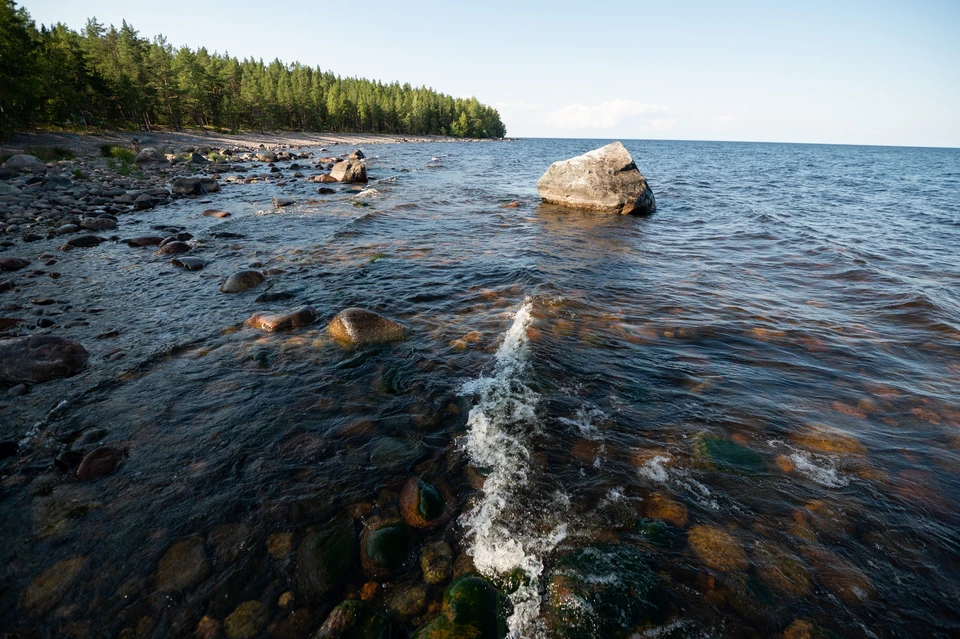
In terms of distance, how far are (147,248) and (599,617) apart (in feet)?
52.4

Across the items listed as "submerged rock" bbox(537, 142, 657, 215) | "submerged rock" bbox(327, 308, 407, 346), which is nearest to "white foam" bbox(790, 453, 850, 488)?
"submerged rock" bbox(327, 308, 407, 346)

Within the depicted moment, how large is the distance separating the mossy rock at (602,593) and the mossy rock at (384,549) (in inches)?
56.1

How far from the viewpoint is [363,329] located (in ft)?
25.0

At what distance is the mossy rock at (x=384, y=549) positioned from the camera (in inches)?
140

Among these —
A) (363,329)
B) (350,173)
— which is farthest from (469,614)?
(350,173)

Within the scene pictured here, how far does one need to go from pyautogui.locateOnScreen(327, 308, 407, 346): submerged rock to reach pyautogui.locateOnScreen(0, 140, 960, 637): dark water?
0.33 m

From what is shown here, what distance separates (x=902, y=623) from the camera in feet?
10.5

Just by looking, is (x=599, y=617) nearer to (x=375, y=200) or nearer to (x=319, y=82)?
(x=375, y=200)

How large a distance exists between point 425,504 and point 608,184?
19.9 meters

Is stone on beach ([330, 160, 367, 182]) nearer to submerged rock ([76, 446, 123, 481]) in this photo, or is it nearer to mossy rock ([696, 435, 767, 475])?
submerged rock ([76, 446, 123, 481])

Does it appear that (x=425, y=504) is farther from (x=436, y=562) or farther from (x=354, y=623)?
(x=354, y=623)

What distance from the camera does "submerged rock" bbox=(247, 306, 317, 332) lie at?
785 cm

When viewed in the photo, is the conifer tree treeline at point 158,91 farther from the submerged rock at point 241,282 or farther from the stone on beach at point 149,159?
the submerged rock at point 241,282

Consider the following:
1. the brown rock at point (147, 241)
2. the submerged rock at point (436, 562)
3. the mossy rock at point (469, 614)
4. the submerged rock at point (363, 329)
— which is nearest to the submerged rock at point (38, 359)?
the submerged rock at point (363, 329)
